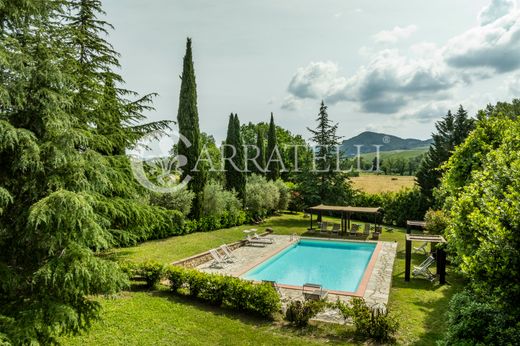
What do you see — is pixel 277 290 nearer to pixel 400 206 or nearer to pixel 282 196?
pixel 282 196

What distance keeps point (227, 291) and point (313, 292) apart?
9.19 feet

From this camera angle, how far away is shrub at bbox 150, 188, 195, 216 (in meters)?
19.1

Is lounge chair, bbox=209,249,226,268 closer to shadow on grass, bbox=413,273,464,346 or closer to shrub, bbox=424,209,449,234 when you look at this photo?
shadow on grass, bbox=413,273,464,346

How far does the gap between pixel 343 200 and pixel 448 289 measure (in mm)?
17535

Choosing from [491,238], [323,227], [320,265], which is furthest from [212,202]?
[491,238]

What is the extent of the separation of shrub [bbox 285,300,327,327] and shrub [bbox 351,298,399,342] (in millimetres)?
979

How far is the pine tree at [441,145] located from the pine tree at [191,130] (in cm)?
1737

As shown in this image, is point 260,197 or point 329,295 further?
point 260,197

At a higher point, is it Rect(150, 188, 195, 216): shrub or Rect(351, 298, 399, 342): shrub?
Rect(150, 188, 195, 216): shrub

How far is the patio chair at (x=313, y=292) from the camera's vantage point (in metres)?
10.0

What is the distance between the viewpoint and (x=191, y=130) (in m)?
22.0

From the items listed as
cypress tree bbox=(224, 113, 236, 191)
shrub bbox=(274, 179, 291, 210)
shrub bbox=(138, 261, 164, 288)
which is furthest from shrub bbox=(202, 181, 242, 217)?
shrub bbox=(138, 261, 164, 288)

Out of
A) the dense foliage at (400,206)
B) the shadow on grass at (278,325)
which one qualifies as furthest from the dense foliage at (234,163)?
the shadow on grass at (278,325)

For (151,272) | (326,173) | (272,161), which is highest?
(272,161)
